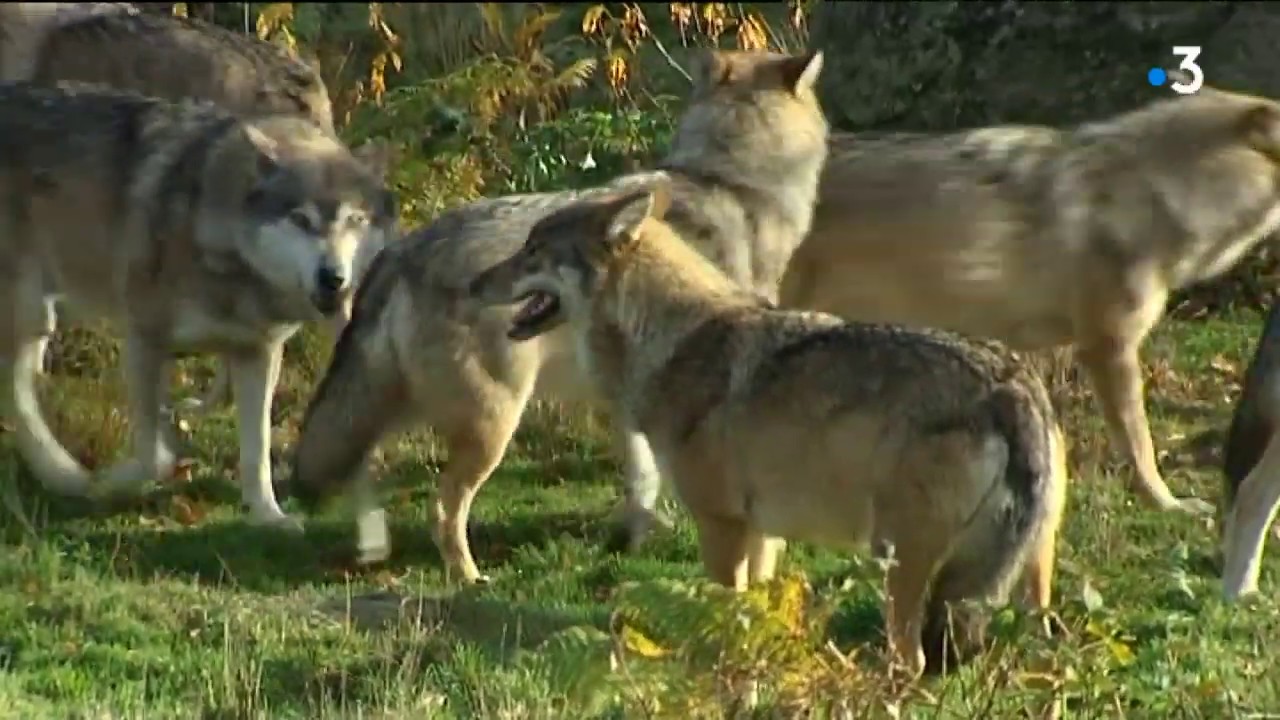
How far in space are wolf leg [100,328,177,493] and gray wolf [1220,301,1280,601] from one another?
4.10 m

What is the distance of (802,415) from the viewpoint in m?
6.19

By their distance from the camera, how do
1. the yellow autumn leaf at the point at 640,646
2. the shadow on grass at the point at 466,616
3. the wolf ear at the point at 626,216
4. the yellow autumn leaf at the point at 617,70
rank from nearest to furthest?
1. the yellow autumn leaf at the point at 640,646
2. the wolf ear at the point at 626,216
3. the shadow on grass at the point at 466,616
4. the yellow autumn leaf at the point at 617,70

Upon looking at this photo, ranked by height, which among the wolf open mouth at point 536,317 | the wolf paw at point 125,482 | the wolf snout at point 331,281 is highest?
the wolf open mouth at point 536,317

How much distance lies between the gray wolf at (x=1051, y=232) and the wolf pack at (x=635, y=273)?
13 mm

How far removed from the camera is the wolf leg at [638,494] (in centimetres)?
823

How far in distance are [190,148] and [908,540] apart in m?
3.99

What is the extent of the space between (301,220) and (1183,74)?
15.9 ft

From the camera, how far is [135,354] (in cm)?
859

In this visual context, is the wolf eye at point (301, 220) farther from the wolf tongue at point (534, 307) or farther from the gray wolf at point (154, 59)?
the gray wolf at point (154, 59)

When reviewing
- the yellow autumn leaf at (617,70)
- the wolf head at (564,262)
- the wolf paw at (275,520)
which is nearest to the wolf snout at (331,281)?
the wolf paw at (275,520)

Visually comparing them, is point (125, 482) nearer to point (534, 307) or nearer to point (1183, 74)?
point (534, 307)

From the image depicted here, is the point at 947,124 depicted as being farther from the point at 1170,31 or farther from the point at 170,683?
the point at 170,683

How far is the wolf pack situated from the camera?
6762mm

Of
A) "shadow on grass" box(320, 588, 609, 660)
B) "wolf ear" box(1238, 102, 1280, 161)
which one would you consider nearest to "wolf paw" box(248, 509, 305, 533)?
"shadow on grass" box(320, 588, 609, 660)
